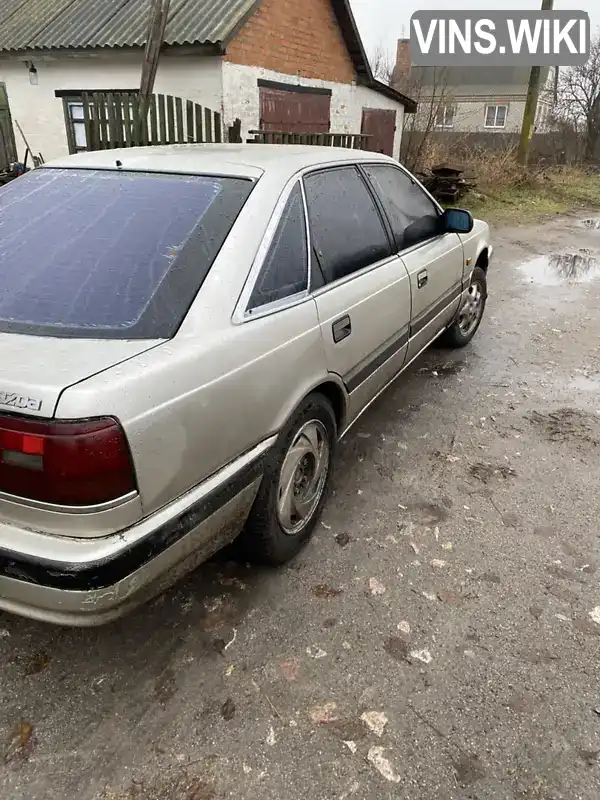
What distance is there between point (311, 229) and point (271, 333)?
707 mm

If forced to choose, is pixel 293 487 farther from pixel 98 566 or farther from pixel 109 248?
pixel 109 248

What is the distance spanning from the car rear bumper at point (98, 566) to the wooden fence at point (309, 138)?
7.64 meters

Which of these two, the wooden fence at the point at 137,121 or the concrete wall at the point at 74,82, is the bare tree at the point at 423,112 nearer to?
the concrete wall at the point at 74,82

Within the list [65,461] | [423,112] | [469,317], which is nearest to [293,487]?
Result: [65,461]

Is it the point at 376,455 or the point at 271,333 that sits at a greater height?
the point at 271,333

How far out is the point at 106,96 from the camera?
26.3 ft

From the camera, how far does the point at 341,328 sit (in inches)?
108

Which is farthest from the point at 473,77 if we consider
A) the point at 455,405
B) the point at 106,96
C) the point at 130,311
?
the point at 130,311

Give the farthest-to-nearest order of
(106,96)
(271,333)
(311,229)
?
(106,96)
(311,229)
(271,333)

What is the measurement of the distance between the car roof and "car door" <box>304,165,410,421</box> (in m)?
0.12

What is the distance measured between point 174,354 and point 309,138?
9297 millimetres

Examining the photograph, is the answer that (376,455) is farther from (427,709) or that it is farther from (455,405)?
(427,709)

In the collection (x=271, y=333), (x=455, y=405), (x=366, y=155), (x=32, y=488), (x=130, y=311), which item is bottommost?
(x=455, y=405)

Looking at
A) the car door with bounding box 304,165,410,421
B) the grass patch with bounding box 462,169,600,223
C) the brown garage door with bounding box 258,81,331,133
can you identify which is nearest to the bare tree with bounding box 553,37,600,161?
the grass patch with bounding box 462,169,600,223
